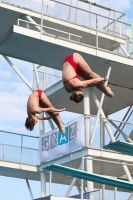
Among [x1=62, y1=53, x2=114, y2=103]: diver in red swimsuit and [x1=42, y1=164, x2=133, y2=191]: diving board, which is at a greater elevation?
[x1=62, y1=53, x2=114, y2=103]: diver in red swimsuit

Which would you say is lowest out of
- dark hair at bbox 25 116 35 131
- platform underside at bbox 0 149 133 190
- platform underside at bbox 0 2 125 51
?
dark hair at bbox 25 116 35 131

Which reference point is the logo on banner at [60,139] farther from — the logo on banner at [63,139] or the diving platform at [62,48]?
the diving platform at [62,48]

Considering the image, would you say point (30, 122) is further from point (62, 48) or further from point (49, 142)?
point (49, 142)

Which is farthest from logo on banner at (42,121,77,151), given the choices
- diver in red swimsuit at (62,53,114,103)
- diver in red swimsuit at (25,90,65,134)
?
diver in red swimsuit at (62,53,114,103)

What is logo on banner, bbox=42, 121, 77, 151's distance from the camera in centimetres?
2580

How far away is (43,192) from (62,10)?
9841 mm

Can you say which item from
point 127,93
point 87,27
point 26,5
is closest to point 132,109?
point 127,93

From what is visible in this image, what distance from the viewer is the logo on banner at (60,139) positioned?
25797mm

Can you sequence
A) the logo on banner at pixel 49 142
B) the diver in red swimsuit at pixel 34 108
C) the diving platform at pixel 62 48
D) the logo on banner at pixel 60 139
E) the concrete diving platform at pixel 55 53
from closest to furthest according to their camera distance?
the diver in red swimsuit at pixel 34 108, the concrete diving platform at pixel 55 53, the diving platform at pixel 62 48, the logo on banner at pixel 60 139, the logo on banner at pixel 49 142

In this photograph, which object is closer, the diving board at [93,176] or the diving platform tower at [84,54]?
the diving board at [93,176]

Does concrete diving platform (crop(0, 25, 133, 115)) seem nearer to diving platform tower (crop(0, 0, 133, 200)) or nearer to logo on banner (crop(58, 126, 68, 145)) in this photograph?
diving platform tower (crop(0, 0, 133, 200))

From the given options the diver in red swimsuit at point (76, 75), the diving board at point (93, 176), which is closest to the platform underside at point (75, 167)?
the diving board at point (93, 176)

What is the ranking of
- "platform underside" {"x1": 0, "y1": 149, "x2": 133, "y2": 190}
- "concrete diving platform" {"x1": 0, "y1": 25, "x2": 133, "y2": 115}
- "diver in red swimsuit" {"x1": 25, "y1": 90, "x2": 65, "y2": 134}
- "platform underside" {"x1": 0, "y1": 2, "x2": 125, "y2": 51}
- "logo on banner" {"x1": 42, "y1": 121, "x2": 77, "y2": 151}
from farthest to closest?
"platform underside" {"x1": 0, "y1": 2, "x2": 125, "y2": 51}
"logo on banner" {"x1": 42, "y1": 121, "x2": 77, "y2": 151}
"platform underside" {"x1": 0, "y1": 149, "x2": 133, "y2": 190}
"concrete diving platform" {"x1": 0, "y1": 25, "x2": 133, "y2": 115}
"diver in red swimsuit" {"x1": 25, "y1": 90, "x2": 65, "y2": 134}

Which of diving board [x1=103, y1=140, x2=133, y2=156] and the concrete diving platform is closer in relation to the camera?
diving board [x1=103, y1=140, x2=133, y2=156]
